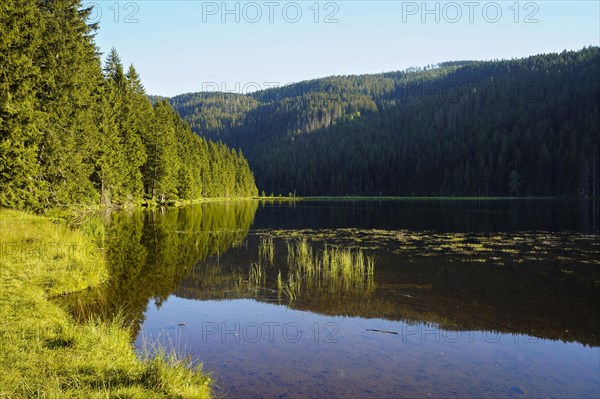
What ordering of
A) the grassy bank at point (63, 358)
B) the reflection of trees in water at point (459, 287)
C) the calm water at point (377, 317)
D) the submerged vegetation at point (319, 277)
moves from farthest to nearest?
the submerged vegetation at point (319, 277) < the reflection of trees in water at point (459, 287) < the calm water at point (377, 317) < the grassy bank at point (63, 358)

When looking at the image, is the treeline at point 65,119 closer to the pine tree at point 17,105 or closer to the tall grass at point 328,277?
the pine tree at point 17,105

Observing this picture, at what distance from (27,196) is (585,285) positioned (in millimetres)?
30427

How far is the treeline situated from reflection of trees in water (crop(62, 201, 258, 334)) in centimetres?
566

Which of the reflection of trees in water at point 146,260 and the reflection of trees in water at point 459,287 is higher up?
the reflection of trees in water at point 146,260

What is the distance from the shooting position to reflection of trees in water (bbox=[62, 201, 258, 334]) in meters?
13.4

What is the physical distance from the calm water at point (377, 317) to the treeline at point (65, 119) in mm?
9175

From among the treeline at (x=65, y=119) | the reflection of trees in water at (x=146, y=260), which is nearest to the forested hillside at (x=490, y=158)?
the treeline at (x=65, y=119)

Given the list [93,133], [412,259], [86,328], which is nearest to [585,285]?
[412,259]

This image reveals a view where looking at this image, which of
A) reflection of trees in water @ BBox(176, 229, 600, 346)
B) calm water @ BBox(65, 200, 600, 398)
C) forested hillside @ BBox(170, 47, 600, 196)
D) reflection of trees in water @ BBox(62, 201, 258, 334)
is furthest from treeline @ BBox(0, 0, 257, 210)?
forested hillside @ BBox(170, 47, 600, 196)

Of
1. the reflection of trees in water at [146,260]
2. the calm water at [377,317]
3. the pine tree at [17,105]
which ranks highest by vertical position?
the pine tree at [17,105]

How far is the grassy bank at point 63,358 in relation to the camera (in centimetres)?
635

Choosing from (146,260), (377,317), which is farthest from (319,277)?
(146,260)

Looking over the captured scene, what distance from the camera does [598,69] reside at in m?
196

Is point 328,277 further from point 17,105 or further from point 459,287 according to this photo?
point 17,105
